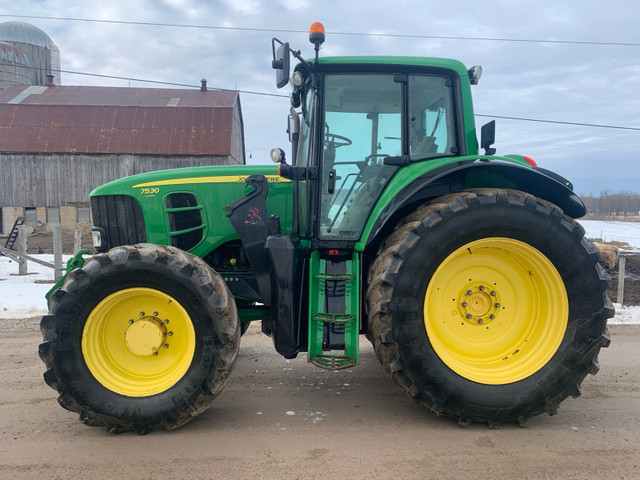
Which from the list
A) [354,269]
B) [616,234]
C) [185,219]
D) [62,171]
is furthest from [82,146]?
[616,234]

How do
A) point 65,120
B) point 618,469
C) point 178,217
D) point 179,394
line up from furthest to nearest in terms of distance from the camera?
point 65,120 → point 178,217 → point 179,394 → point 618,469

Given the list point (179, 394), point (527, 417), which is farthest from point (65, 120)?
point (527, 417)

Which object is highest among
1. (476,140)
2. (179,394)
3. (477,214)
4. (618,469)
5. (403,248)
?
(476,140)

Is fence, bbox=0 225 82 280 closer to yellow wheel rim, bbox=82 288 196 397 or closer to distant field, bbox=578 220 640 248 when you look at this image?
yellow wheel rim, bbox=82 288 196 397

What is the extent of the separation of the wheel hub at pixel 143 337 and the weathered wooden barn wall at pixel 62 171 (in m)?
18.3

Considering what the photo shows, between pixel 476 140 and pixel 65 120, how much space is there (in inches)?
879

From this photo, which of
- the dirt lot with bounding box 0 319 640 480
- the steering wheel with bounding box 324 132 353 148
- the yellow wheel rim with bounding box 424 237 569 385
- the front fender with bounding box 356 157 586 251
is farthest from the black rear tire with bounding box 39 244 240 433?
the yellow wheel rim with bounding box 424 237 569 385

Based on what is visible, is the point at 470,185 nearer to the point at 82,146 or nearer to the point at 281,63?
the point at 281,63

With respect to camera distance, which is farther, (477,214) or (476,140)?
(476,140)

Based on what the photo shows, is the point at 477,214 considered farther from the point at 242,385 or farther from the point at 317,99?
the point at 242,385

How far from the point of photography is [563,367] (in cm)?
302

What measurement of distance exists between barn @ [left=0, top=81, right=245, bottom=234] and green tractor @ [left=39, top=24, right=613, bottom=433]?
17.6 m

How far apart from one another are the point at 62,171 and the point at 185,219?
2080cm

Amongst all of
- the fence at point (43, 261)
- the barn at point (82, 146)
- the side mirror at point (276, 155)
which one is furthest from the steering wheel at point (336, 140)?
the barn at point (82, 146)
